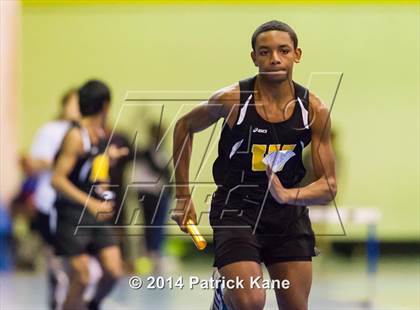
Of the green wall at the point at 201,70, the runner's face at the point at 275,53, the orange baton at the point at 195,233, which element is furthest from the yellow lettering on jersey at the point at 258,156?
the green wall at the point at 201,70

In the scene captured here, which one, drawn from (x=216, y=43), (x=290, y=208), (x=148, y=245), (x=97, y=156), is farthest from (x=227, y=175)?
(x=216, y=43)

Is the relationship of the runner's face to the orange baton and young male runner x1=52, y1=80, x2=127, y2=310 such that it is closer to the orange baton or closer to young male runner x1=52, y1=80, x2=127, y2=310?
the orange baton

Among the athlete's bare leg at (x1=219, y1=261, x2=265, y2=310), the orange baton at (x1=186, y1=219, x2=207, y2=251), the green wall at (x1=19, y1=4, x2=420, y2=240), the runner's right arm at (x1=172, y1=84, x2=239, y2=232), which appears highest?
the green wall at (x1=19, y1=4, x2=420, y2=240)

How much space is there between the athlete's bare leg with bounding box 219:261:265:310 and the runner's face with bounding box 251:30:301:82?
1126 mm

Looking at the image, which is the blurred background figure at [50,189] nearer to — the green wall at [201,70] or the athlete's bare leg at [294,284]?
the athlete's bare leg at [294,284]

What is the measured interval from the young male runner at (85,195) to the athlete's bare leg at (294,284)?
285 cm

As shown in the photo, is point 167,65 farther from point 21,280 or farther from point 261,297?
point 261,297

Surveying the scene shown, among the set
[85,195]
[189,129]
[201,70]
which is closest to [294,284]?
[189,129]

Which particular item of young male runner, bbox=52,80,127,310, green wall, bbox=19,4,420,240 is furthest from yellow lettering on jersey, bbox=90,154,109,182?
green wall, bbox=19,4,420,240

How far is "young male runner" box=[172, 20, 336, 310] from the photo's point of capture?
21.5 ft

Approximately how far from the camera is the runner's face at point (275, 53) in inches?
256

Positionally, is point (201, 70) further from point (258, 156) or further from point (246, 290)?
point (246, 290)

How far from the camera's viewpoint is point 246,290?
21.3 feet

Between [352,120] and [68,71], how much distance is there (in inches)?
192
